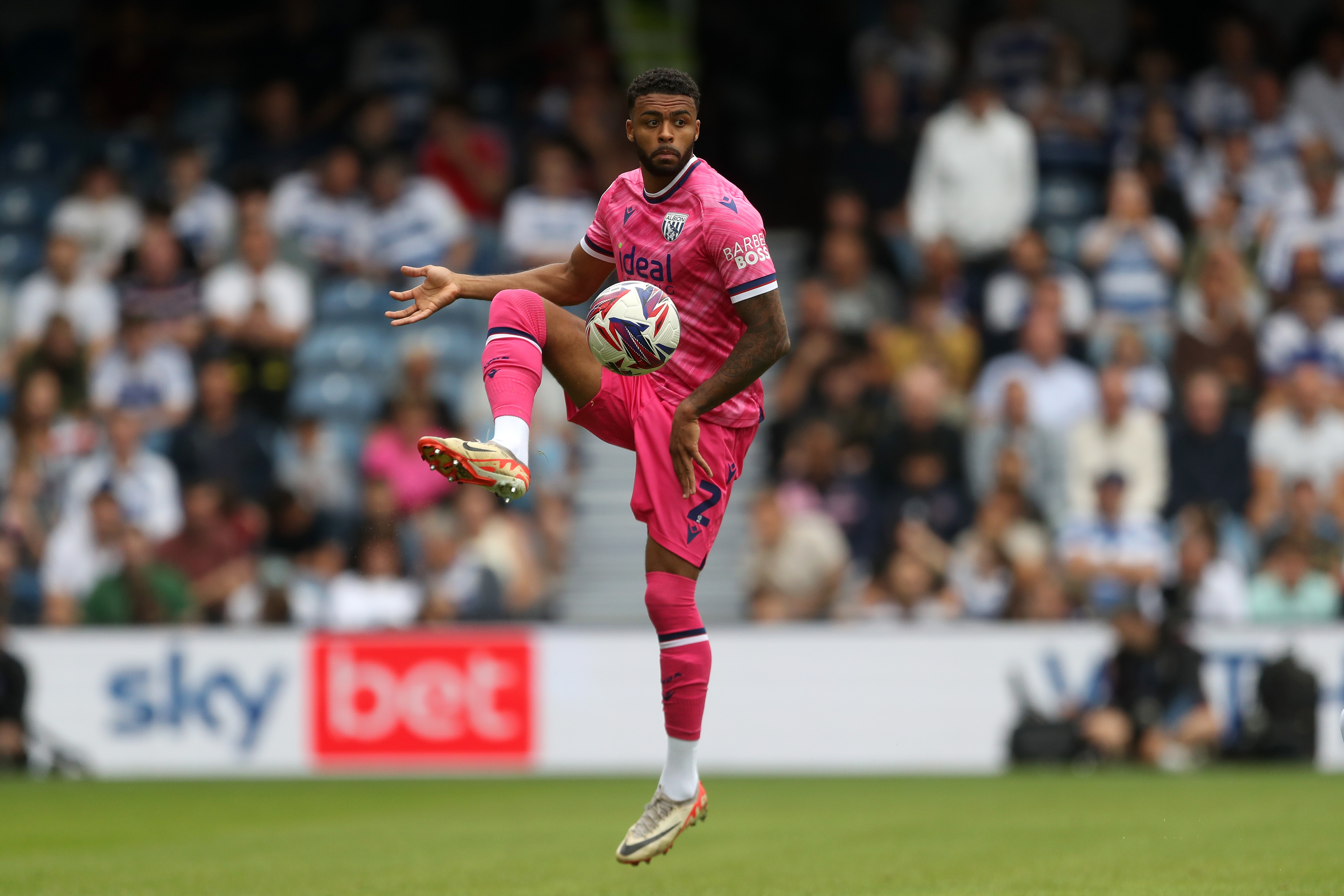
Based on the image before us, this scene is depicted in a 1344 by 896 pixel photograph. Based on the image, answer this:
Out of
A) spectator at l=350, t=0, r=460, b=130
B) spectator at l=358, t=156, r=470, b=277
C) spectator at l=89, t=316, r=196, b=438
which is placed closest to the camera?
spectator at l=89, t=316, r=196, b=438

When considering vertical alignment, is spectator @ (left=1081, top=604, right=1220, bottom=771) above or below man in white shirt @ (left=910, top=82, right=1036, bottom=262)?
below

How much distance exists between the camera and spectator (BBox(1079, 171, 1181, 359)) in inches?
617

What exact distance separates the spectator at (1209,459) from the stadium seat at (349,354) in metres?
6.65

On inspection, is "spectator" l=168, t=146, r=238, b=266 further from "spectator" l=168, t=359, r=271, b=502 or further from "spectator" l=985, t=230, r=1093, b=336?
"spectator" l=985, t=230, r=1093, b=336

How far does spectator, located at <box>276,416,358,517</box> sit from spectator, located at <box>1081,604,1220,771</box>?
244 inches

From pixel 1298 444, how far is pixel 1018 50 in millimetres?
5091

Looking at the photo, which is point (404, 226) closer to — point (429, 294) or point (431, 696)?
point (431, 696)

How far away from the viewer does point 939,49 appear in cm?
1794

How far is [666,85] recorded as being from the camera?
21.8 feet

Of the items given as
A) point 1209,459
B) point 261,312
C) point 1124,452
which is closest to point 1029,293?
point 1124,452

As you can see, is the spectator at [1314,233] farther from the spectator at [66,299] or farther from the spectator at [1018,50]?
the spectator at [66,299]

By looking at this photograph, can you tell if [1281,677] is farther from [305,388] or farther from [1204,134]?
[305,388]

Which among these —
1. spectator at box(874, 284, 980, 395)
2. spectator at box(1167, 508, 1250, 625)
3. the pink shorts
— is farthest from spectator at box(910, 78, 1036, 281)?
the pink shorts

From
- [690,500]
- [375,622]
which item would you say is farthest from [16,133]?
[690,500]
